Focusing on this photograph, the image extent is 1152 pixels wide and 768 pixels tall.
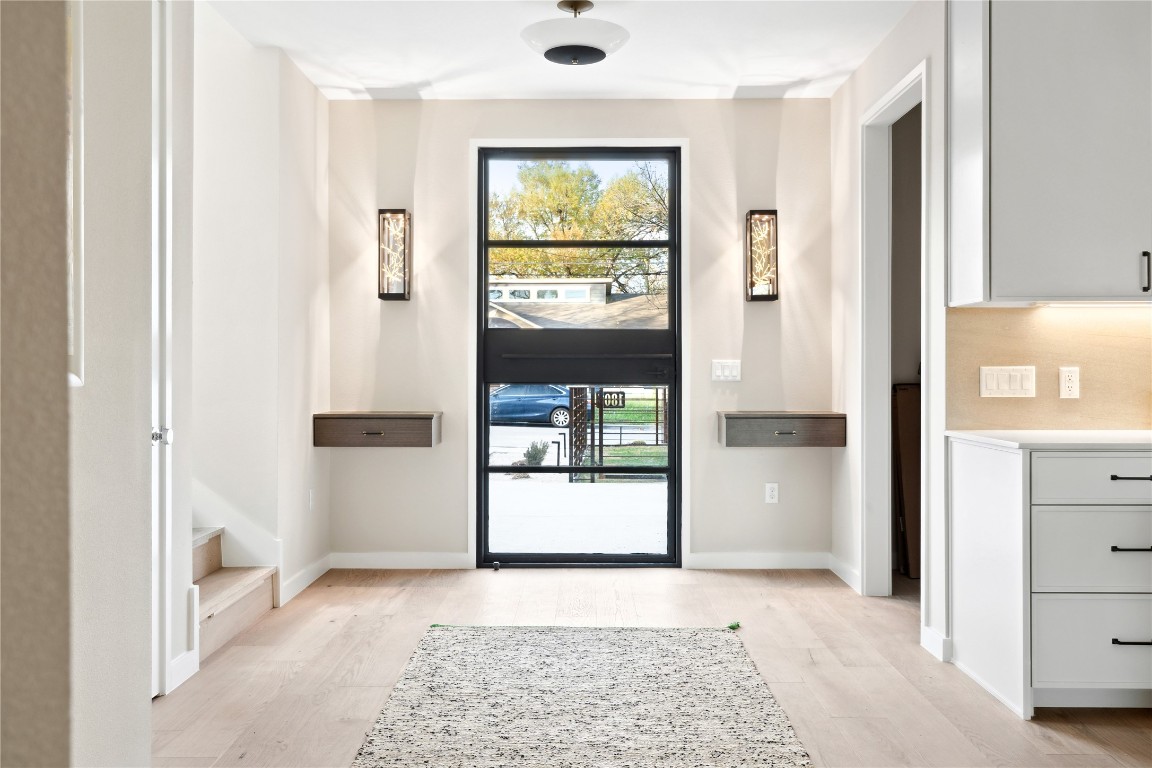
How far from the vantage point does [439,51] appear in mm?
3879

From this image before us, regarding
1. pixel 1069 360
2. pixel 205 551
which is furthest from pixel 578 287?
pixel 1069 360

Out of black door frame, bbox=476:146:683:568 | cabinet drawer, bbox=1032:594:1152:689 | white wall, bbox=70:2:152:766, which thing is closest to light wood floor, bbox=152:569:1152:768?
cabinet drawer, bbox=1032:594:1152:689

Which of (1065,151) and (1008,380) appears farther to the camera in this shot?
(1008,380)

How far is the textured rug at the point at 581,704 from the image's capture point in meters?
2.28

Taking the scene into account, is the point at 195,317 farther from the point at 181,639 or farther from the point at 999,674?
the point at 999,674

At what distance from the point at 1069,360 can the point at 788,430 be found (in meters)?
1.51

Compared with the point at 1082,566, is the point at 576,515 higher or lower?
lower

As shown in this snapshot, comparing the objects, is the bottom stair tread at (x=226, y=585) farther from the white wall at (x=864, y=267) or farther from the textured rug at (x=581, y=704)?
the white wall at (x=864, y=267)

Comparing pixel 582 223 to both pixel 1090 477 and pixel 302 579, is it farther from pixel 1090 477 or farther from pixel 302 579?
pixel 1090 477

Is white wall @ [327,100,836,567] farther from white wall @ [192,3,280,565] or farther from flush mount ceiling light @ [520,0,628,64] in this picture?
flush mount ceiling light @ [520,0,628,64]

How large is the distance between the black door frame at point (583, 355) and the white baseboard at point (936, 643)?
5.23ft

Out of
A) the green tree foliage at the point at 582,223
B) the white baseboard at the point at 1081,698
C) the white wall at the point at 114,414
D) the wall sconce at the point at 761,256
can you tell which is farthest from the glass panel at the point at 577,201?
the white wall at the point at 114,414

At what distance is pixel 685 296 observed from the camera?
4.56 m

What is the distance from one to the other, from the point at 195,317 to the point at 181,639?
1555mm
